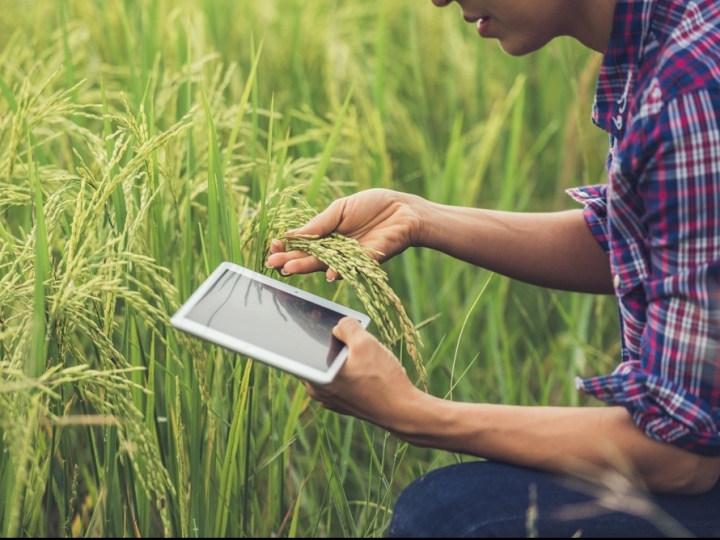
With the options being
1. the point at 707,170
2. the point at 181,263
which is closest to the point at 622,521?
the point at 707,170

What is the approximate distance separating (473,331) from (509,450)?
1.35 metres

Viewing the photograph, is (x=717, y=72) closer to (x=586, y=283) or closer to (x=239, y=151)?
(x=586, y=283)

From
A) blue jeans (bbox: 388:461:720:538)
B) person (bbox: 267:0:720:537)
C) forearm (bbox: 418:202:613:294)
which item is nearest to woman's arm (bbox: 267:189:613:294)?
forearm (bbox: 418:202:613:294)

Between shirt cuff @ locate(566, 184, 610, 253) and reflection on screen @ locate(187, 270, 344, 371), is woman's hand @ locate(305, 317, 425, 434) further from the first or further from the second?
shirt cuff @ locate(566, 184, 610, 253)

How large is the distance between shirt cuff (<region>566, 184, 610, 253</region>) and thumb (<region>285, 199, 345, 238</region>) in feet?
1.58

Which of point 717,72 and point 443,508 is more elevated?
point 717,72

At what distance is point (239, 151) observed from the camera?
9.64ft

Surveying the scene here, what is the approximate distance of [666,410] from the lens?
1.35m

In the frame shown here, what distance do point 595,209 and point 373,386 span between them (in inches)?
27.8

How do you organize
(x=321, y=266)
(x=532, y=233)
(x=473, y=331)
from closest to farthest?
(x=321, y=266) < (x=532, y=233) < (x=473, y=331)

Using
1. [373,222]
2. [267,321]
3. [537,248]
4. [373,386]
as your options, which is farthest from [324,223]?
[537,248]

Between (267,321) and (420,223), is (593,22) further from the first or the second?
(267,321)

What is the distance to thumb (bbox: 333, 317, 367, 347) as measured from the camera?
1.44 meters

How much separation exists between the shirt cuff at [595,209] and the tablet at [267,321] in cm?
57
